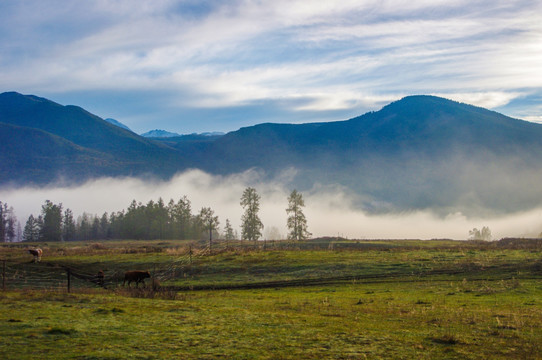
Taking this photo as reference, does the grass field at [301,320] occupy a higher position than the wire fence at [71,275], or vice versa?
the grass field at [301,320]

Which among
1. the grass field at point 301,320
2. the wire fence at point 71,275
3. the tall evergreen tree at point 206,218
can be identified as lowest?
the wire fence at point 71,275

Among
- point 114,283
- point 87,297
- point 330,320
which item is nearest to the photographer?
point 330,320

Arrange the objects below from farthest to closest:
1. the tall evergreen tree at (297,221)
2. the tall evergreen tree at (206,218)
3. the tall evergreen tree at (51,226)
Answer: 1. the tall evergreen tree at (51,226)
2. the tall evergreen tree at (206,218)
3. the tall evergreen tree at (297,221)

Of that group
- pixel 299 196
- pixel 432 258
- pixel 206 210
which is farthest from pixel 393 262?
pixel 206 210

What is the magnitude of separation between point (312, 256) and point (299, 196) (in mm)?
73164

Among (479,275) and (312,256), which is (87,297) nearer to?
(479,275)

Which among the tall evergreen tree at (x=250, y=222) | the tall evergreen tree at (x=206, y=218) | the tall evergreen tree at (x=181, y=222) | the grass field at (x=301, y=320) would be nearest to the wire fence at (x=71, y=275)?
the grass field at (x=301, y=320)

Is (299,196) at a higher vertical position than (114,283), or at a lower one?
higher

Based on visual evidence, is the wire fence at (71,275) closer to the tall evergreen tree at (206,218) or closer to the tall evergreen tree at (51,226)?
the tall evergreen tree at (206,218)

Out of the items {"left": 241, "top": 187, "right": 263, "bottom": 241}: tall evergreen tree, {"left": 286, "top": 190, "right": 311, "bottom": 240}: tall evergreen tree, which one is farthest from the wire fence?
{"left": 241, "top": 187, "right": 263, "bottom": 241}: tall evergreen tree

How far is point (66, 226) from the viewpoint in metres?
182

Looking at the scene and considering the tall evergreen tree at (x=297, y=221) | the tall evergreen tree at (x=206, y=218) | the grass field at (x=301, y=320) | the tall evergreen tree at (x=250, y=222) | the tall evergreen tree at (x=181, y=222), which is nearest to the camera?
the grass field at (x=301, y=320)

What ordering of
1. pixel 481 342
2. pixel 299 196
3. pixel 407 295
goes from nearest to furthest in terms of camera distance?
pixel 481 342 → pixel 407 295 → pixel 299 196

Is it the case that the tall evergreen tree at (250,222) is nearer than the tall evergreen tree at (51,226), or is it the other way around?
the tall evergreen tree at (250,222)
